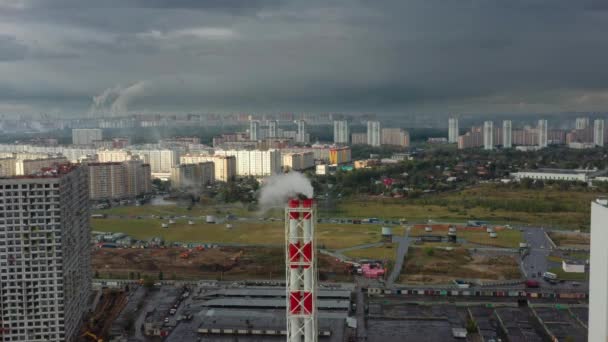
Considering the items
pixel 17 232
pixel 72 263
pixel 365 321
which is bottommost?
pixel 365 321

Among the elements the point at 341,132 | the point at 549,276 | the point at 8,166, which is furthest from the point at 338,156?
the point at 549,276

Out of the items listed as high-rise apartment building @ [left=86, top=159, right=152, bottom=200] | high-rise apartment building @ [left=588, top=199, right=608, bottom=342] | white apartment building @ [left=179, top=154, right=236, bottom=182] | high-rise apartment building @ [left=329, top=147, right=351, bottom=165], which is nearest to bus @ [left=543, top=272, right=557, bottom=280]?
high-rise apartment building @ [left=588, top=199, right=608, bottom=342]

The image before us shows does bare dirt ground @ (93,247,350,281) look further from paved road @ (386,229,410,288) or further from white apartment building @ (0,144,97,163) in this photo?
white apartment building @ (0,144,97,163)

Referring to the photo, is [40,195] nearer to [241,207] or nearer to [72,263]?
[72,263]

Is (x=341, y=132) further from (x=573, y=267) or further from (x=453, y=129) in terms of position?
(x=573, y=267)

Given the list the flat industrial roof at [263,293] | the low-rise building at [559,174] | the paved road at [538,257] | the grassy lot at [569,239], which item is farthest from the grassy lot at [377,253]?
the low-rise building at [559,174]

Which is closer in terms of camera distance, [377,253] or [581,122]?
[377,253]

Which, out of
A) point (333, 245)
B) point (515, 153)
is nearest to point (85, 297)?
point (333, 245)
